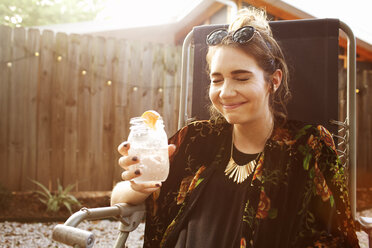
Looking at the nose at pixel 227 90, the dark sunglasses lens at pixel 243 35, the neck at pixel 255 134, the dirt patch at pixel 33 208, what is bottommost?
the dirt patch at pixel 33 208

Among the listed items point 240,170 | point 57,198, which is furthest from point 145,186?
point 57,198

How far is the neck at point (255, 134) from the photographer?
58.2 inches

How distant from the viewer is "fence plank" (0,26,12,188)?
14.0 ft

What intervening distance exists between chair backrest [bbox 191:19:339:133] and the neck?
0.38 meters

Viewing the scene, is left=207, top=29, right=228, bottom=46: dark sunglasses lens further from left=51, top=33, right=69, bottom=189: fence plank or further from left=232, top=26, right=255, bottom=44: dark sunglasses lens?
left=51, top=33, right=69, bottom=189: fence plank

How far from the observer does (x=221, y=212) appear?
1.40m

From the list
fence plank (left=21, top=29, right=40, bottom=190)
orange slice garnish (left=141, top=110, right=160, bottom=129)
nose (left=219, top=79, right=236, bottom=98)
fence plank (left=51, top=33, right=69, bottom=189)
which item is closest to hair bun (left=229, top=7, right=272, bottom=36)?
nose (left=219, top=79, right=236, bottom=98)

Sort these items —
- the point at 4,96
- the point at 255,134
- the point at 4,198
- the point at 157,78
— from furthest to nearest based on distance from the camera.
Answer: the point at 157,78, the point at 4,96, the point at 4,198, the point at 255,134

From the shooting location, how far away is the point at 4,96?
431 centimetres

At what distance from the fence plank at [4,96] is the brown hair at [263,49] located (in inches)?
141

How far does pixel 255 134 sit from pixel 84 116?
11.5 feet

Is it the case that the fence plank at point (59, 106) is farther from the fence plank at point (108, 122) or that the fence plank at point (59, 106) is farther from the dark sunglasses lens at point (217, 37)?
the dark sunglasses lens at point (217, 37)

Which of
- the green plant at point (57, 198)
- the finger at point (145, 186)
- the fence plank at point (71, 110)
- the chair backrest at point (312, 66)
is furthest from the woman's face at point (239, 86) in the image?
the fence plank at point (71, 110)

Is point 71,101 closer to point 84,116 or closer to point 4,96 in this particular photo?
point 84,116
